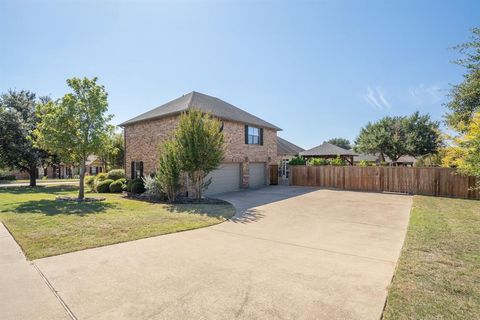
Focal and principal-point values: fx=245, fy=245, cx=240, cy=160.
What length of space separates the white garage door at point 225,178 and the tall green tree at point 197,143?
3.28m

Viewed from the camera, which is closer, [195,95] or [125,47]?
[125,47]

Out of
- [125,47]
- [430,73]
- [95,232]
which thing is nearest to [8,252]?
[95,232]

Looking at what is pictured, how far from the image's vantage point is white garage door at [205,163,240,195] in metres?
16.1

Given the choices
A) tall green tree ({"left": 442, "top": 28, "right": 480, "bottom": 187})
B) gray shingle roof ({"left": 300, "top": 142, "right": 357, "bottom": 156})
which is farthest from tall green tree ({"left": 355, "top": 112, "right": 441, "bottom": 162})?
tall green tree ({"left": 442, "top": 28, "right": 480, "bottom": 187})

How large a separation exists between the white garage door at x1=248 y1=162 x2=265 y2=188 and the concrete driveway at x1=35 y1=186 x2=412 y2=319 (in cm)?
1200

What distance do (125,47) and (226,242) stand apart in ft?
34.5

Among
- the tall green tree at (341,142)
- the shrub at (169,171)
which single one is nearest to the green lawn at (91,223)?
the shrub at (169,171)

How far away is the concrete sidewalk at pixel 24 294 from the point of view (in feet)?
10.5

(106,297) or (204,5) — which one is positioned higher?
(204,5)

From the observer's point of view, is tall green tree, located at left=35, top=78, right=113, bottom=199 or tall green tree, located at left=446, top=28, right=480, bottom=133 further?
tall green tree, located at left=35, top=78, right=113, bottom=199

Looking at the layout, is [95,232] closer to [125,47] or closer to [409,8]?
[125,47]

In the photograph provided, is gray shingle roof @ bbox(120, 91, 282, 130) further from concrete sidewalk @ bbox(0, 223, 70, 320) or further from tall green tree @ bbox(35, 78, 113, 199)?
concrete sidewalk @ bbox(0, 223, 70, 320)

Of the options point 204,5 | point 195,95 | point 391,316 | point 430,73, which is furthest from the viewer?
point 195,95

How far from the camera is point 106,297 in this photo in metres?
3.64
